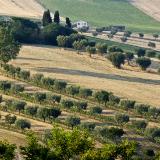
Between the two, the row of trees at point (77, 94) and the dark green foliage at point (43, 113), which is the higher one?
the row of trees at point (77, 94)

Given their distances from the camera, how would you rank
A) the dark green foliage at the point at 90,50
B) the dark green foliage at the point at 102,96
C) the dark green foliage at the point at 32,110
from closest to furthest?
the dark green foliage at the point at 32,110 < the dark green foliage at the point at 102,96 < the dark green foliage at the point at 90,50

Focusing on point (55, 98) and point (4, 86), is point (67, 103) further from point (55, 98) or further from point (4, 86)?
point (4, 86)

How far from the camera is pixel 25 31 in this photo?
484ft

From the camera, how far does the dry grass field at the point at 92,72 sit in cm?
10494

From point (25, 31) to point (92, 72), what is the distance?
115 feet

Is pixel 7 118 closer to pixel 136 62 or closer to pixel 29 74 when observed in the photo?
pixel 29 74

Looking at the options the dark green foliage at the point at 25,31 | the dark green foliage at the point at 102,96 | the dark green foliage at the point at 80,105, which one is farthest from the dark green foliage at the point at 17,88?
the dark green foliage at the point at 25,31

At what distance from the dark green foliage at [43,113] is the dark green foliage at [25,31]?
215ft

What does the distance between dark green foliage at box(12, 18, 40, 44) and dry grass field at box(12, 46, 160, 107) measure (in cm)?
572

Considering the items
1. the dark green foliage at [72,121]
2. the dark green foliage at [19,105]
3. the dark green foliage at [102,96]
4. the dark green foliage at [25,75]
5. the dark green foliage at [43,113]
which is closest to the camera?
the dark green foliage at [72,121]

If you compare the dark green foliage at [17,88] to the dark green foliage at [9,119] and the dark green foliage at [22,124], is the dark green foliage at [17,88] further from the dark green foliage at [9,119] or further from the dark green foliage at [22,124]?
the dark green foliage at [22,124]

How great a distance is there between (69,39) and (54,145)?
307 ft

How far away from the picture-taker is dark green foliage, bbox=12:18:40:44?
146000 mm

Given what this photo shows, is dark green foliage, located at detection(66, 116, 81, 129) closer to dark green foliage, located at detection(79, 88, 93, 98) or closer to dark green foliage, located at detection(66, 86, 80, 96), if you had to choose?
dark green foliage, located at detection(79, 88, 93, 98)
